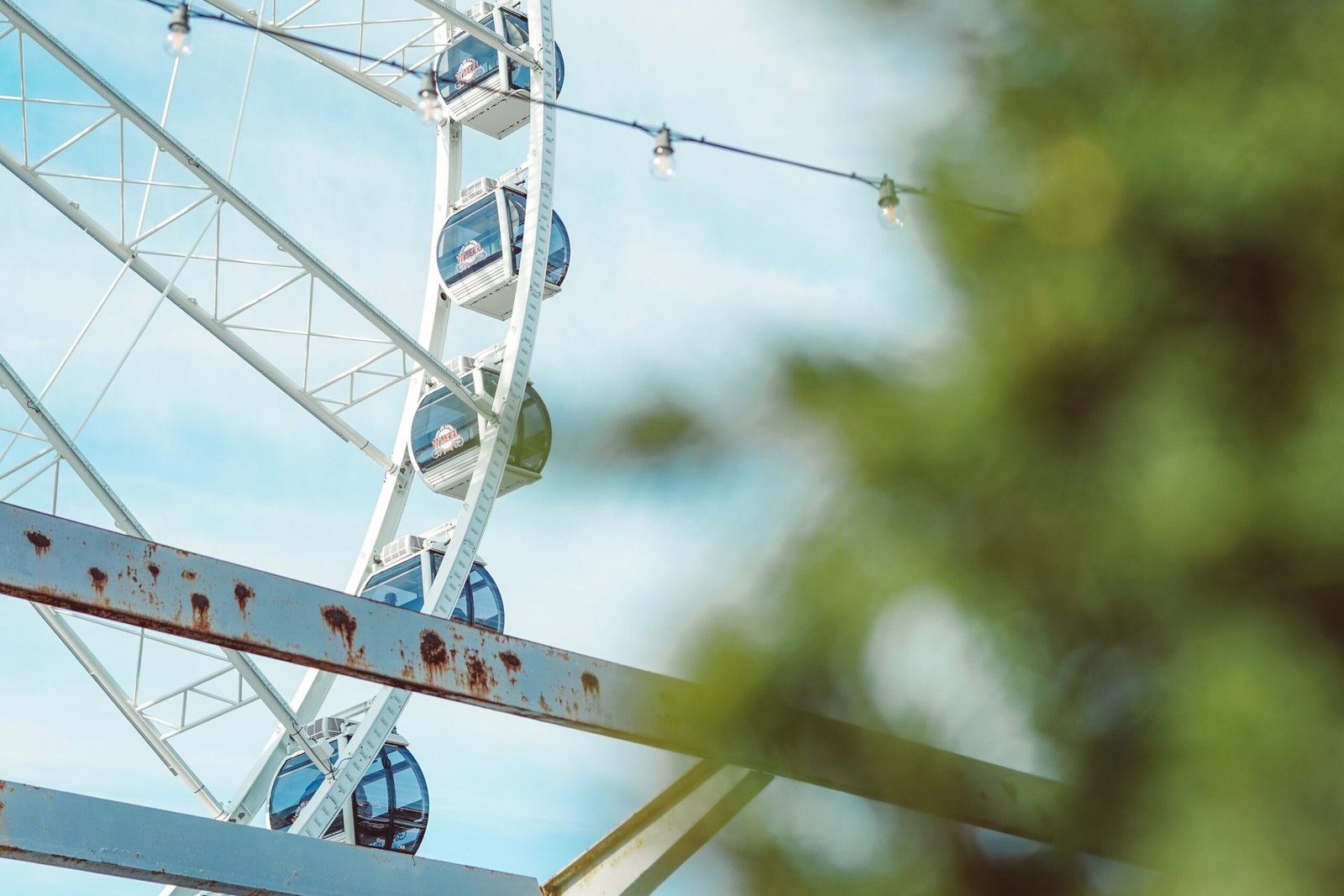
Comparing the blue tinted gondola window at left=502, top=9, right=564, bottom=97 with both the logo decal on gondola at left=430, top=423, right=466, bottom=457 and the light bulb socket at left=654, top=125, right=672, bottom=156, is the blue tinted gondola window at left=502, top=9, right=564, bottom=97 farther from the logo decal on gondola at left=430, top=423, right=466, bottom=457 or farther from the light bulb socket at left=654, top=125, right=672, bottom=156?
the light bulb socket at left=654, top=125, right=672, bottom=156

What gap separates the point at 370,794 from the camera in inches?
591

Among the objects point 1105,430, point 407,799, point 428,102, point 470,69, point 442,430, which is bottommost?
point 1105,430

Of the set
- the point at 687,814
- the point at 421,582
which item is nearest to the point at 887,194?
the point at 687,814

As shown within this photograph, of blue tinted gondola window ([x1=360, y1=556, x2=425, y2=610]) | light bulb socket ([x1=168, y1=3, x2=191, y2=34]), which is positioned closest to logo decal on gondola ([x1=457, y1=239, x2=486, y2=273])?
blue tinted gondola window ([x1=360, y1=556, x2=425, y2=610])

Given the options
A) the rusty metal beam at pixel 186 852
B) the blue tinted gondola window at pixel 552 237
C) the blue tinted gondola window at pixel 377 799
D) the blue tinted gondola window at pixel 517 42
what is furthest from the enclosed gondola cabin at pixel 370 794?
the rusty metal beam at pixel 186 852

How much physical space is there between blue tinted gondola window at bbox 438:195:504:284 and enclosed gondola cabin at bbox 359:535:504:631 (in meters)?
2.79

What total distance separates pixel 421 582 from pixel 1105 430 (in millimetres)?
14393

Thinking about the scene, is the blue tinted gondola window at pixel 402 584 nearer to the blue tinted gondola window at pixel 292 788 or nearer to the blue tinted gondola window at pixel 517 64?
the blue tinted gondola window at pixel 292 788

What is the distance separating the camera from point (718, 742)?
1.15 metres

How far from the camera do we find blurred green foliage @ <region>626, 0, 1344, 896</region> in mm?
1025

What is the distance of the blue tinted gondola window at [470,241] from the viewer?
15789 millimetres

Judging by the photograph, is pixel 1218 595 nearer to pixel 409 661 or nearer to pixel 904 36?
pixel 904 36

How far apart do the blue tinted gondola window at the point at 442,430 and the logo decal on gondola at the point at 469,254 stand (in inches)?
46.9

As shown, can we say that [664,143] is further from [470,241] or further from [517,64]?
[517,64]
